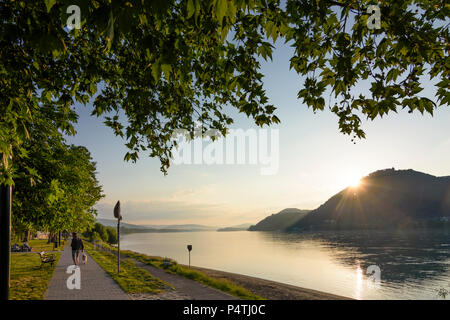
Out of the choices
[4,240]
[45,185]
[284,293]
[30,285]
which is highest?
[45,185]

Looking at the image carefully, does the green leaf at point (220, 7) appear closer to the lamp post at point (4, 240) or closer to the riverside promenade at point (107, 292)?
the lamp post at point (4, 240)

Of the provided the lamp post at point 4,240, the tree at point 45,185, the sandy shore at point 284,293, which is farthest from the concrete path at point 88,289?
the sandy shore at point 284,293

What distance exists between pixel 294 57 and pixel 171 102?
2.90 meters

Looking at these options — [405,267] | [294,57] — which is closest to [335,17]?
[294,57]

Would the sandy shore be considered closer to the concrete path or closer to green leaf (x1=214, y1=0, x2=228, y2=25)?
the concrete path

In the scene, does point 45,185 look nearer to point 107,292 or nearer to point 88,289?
point 88,289

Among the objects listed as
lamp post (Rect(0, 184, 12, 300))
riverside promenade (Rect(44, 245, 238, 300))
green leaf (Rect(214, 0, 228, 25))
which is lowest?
riverside promenade (Rect(44, 245, 238, 300))

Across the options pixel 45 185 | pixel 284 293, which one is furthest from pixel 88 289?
pixel 284 293

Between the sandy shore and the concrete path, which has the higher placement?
the concrete path

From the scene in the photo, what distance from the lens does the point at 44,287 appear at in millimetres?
10930

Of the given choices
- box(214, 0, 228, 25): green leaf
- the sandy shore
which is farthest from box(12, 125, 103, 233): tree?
the sandy shore
